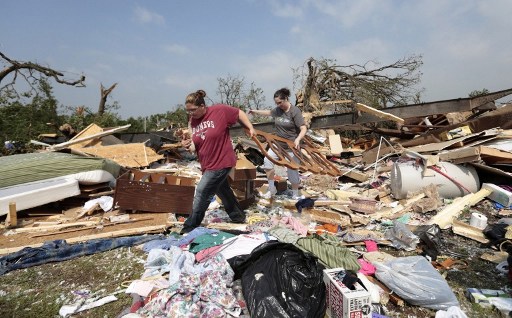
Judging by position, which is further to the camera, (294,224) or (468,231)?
(294,224)

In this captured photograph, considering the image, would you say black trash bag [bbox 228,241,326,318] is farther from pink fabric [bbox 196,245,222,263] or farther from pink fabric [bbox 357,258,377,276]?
pink fabric [bbox 357,258,377,276]

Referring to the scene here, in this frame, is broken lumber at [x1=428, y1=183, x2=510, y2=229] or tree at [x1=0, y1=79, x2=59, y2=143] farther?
tree at [x1=0, y1=79, x2=59, y2=143]

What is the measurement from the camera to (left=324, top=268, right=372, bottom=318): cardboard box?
2.16 m

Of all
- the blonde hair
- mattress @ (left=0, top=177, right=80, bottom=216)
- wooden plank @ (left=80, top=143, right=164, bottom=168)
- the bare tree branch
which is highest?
the bare tree branch

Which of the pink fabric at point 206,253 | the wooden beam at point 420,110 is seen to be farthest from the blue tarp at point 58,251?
the wooden beam at point 420,110

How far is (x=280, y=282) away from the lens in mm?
2479

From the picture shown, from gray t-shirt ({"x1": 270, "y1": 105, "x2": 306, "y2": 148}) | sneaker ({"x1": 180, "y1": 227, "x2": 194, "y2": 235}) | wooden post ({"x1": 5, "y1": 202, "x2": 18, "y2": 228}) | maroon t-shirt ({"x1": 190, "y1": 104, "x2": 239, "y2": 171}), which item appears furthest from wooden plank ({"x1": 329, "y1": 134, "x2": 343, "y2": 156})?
wooden post ({"x1": 5, "y1": 202, "x2": 18, "y2": 228})

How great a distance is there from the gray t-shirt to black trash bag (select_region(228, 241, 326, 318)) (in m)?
2.73

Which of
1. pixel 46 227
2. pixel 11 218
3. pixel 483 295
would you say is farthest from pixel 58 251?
pixel 483 295

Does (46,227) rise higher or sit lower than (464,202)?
lower

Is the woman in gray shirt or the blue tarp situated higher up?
the woman in gray shirt

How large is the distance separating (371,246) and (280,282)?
1.78 meters

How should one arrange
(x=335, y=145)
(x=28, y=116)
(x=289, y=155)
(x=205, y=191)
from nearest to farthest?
(x=205, y=191)
(x=289, y=155)
(x=335, y=145)
(x=28, y=116)

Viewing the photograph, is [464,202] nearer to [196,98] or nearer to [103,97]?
[196,98]
